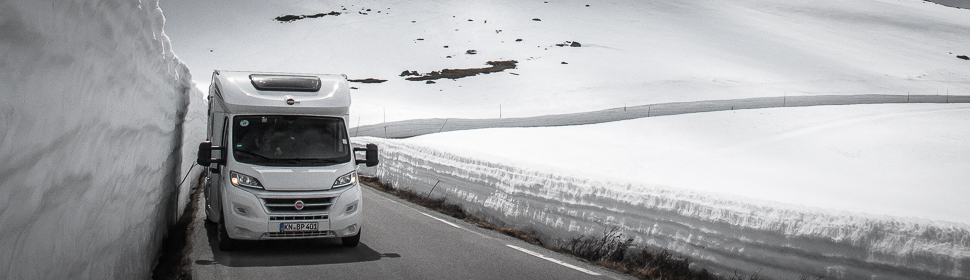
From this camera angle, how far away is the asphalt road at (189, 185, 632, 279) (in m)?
7.22

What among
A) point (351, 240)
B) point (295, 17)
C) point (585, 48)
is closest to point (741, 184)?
point (351, 240)

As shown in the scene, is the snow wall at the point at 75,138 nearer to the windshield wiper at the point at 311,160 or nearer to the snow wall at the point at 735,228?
the windshield wiper at the point at 311,160

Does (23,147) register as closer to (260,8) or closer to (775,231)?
(775,231)

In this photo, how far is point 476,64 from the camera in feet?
241

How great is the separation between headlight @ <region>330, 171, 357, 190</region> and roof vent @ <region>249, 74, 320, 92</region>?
144 cm

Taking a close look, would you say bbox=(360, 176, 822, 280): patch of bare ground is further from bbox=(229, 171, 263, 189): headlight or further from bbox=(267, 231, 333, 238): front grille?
bbox=(229, 171, 263, 189): headlight

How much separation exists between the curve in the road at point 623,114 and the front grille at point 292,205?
27936 millimetres

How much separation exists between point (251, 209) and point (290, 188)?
0.57 metres

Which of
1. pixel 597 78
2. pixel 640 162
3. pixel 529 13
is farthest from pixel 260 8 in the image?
pixel 640 162

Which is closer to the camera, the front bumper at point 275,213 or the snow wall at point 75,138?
the snow wall at point 75,138

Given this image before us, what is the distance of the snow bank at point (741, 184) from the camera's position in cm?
596

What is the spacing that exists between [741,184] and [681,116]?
1946cm

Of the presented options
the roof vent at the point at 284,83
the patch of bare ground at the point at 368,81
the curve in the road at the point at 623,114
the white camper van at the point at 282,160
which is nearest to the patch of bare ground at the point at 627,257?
the white camper van at the point at 282,160

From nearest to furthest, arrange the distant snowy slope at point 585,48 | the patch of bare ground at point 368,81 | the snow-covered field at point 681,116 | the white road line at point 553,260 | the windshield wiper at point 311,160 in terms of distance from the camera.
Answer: the snow-covered field at point 681,116, the white road line at point 553,260, the windshield wiper at point 311,160, the distant snowy slope at point 585,48, the patch of bare ground at point 368,81
